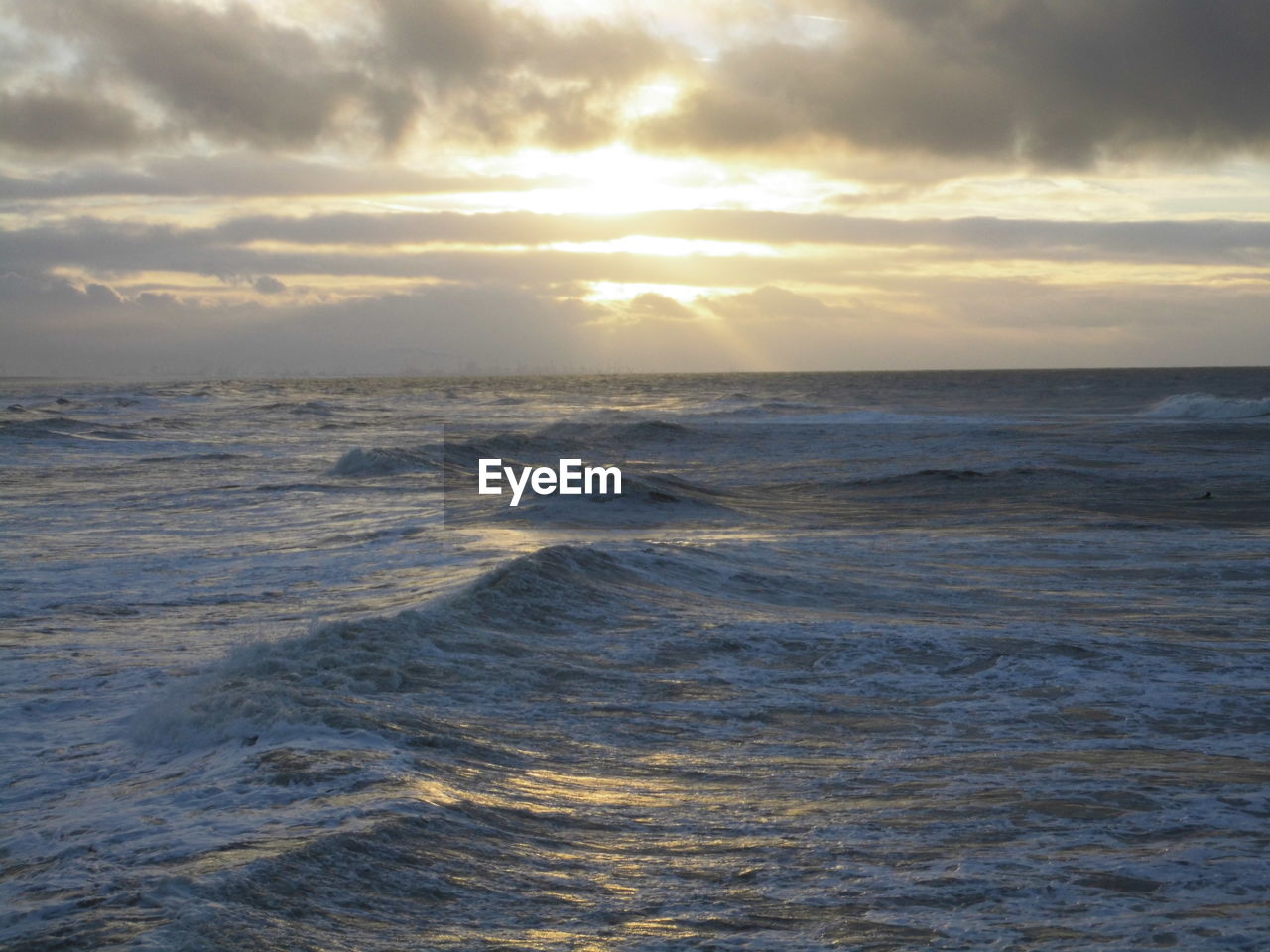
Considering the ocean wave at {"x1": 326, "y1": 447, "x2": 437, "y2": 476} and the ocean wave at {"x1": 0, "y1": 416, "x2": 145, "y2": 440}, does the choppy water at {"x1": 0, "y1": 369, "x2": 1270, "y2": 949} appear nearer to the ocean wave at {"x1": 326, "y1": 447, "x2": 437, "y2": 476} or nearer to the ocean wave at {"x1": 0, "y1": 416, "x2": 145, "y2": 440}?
the ocean wave at {"x1": 326, "y1": 447, "x2": 437, "y2": 476}

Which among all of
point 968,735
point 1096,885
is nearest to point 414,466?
point 968,735

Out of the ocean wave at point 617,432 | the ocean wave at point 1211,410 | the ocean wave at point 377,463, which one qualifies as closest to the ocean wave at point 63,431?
the ocean wave at point 377,463

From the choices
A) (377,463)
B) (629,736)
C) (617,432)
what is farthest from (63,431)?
(629,736)

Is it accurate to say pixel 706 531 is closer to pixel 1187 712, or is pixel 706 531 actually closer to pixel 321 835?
pixel 1187 712

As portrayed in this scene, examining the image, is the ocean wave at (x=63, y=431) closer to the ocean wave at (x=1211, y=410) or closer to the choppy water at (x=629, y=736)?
the choppy water at (x=629, y=736)

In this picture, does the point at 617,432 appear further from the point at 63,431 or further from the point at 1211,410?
the point at 1211,410

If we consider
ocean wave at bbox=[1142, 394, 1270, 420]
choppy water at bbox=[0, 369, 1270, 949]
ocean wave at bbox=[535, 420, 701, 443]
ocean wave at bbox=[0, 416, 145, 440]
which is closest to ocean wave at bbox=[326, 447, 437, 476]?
choppy water at bbox=[0, 369, 1270, 949]
